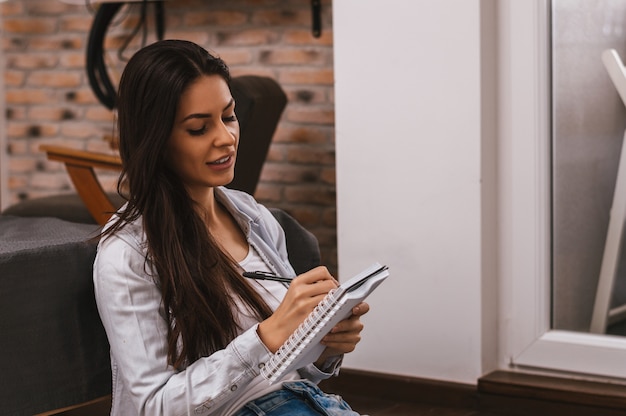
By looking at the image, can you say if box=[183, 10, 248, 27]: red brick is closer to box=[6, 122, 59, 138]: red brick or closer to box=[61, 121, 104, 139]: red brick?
box=[61, 121, 104, 139]: red brick

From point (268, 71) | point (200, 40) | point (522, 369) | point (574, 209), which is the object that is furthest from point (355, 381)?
point (200, 40)

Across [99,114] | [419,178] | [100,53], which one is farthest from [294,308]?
[99,114]

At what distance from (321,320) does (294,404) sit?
253 millimetres

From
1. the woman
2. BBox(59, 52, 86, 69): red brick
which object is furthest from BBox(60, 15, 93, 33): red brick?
the woman

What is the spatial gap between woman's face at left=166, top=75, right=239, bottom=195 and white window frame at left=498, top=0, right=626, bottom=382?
1390 millimetres

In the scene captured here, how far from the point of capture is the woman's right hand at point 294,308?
163 cm

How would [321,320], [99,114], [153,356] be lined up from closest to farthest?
[321,320], [153,356], [99,114]

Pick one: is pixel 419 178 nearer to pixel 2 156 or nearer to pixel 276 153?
pixel 276 153

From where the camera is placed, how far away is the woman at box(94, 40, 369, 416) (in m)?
1.66

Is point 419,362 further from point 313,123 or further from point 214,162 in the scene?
point 214,162

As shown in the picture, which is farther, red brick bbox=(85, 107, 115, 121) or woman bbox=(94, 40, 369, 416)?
red brick bbox=(85, 107, 115, 121)

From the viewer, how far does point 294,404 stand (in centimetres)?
176

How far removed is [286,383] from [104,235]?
0.41m

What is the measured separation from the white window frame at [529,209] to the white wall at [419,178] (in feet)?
0.19
